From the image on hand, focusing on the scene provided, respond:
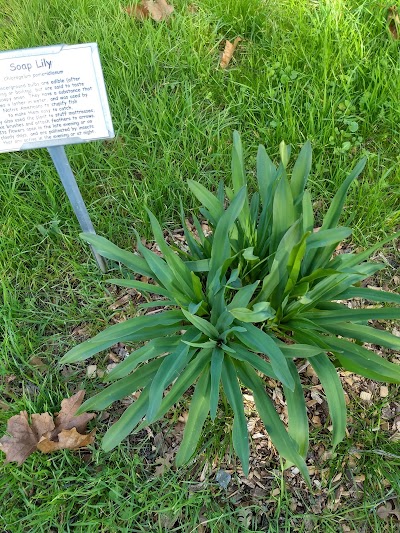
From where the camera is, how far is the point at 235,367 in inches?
54.0

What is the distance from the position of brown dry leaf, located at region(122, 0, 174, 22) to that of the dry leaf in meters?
1.81

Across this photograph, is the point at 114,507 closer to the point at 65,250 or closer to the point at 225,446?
the point at 225,446

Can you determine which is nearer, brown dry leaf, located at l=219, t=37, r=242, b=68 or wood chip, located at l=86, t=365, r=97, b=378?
wood chip, located at l=86, t=365, r=97, b=378

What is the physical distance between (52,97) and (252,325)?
84 cm

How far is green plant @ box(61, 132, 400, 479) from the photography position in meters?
1.24

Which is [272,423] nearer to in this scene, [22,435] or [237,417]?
[237,417]

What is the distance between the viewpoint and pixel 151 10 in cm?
238

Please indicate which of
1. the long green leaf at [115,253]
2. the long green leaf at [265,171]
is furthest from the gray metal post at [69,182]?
the long green leaf at [265,171]

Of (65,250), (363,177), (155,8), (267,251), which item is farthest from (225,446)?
(155,8)

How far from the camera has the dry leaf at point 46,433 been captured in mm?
1479

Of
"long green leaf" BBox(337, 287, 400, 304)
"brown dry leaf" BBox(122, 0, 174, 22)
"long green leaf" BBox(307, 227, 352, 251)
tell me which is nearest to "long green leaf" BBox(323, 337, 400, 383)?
"long green leaf" BBox(337, 287, 400, 304)

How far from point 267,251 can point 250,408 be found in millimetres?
516

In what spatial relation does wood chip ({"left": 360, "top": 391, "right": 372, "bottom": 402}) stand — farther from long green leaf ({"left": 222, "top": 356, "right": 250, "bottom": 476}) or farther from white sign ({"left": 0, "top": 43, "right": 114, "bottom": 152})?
white sign ({"left": 0, "top": 43, "right": 114, "bottom": 152})

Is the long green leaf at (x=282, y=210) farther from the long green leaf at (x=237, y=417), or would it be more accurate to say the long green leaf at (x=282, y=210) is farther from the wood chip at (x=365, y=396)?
the wood chip at (x=365, y=396)
